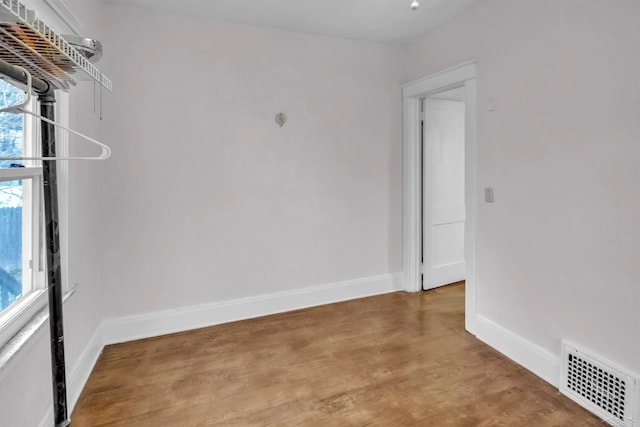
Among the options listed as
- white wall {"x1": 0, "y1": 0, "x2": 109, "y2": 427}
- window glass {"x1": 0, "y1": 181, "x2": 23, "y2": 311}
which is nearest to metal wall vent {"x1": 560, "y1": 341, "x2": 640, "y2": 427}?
white wall {"x1": 0, "y1": 0, "x2": 109, "y2": 427}

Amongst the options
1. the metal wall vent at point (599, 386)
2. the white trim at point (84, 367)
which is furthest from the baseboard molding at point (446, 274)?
the white trim at point (84, 367)

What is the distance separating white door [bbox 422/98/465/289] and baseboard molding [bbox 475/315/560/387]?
1144mm

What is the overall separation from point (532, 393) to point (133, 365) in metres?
2.56

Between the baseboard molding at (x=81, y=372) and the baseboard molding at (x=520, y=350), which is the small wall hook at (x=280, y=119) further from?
the baseboard molding at (x=520, y=350)

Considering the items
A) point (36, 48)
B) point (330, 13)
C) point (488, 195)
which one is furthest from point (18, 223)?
point (488, 195)

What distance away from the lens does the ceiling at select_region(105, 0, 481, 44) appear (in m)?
2.68

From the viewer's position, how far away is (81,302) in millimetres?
2223

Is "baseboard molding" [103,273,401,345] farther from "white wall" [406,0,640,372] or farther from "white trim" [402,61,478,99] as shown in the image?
"white trim" [402,61,478,99]

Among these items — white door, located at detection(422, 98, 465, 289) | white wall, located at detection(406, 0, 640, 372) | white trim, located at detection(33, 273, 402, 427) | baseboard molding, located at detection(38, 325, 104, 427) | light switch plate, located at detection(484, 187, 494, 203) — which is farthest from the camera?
white door, located at detection(422, 98, 465, 289)

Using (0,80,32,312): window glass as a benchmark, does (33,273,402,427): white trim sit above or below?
below

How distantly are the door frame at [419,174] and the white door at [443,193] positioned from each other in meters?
0.12

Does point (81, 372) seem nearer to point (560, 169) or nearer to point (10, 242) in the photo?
point (10, 242)

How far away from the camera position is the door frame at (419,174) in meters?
2.79

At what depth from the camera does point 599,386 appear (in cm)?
191
